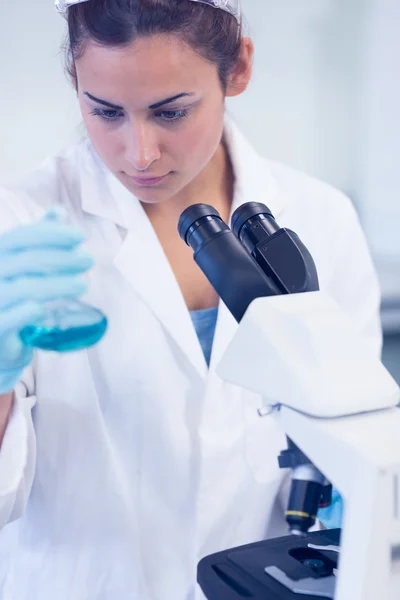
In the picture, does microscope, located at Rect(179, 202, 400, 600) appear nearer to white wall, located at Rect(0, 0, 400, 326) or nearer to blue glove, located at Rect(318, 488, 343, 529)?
Answer: blue glove, located at Rect(318, 488, 343, 529)

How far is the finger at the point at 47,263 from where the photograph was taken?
0.69 m

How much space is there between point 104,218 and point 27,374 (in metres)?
0.28

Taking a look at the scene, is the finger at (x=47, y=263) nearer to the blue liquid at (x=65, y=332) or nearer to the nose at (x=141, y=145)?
the blue liquid at (x=65, y=332)

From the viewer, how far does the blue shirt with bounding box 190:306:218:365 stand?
41.6 inches

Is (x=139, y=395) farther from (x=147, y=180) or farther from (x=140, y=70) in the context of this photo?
(x=140, y=70)

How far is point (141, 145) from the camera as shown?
0.87m

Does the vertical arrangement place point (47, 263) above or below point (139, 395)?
above

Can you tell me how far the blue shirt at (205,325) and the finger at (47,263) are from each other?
15.0 inches

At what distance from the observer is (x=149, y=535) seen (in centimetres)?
99

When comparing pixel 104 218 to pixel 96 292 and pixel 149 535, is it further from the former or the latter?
pixel 149 535

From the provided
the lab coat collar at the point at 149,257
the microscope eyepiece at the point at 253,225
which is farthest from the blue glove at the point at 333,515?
the microscope eyepiece at the point at 253,225

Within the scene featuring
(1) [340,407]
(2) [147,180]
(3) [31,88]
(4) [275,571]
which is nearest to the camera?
(1) [340,407]

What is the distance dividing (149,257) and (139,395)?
21 centimetres

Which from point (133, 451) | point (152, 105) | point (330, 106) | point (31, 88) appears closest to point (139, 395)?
point (133, 451)
